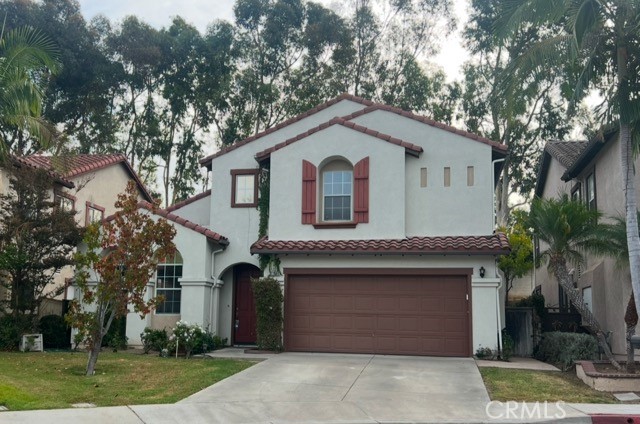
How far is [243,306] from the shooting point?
2023cm

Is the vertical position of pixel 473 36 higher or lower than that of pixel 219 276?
higher

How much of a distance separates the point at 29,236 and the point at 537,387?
13.0m

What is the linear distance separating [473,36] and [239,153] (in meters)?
19.4

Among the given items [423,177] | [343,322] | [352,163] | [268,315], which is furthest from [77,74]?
[343,322]

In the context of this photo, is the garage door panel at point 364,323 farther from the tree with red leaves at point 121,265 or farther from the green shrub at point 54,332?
the green shrub at point 54,332

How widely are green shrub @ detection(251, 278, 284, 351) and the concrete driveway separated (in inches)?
84.0

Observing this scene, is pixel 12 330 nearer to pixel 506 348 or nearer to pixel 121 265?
pixel 121 265

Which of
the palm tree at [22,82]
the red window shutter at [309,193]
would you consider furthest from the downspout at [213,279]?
the palm tree at [22,82]

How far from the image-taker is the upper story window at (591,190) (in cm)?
1978

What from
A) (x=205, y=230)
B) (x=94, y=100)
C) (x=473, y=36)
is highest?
(x=473, y=36)

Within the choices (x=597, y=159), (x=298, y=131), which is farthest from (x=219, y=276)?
(x=597, y=159)

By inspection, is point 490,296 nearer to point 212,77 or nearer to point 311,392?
point 311,392

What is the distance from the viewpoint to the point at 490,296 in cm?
1720

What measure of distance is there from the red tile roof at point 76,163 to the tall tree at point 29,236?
2.51 feet
